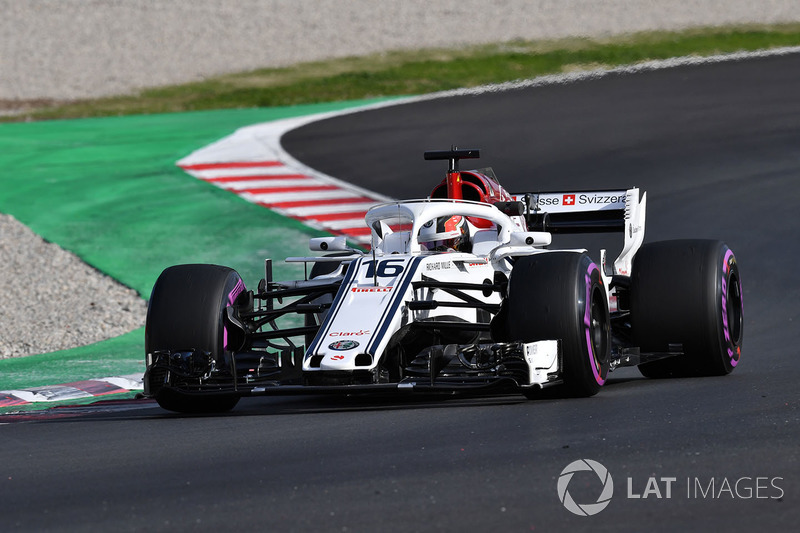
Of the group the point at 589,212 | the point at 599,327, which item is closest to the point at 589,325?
the point at 599,327

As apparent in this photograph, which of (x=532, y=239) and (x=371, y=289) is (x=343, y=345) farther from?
(x=532, y=239)

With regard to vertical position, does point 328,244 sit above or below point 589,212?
below

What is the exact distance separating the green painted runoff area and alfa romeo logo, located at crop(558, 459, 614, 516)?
6.01 metres

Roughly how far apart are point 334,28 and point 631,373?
25.3 metres

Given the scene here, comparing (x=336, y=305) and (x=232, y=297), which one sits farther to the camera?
(x=232, y=297)

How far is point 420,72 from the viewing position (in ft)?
93.7

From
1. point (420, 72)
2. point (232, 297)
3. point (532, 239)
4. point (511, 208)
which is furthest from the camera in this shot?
point (420, 72)

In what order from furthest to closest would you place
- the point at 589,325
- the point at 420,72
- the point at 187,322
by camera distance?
the point at 420,72 → the point at 187,322 → the point at 589,325

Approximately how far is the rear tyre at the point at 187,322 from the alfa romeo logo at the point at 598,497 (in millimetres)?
3332

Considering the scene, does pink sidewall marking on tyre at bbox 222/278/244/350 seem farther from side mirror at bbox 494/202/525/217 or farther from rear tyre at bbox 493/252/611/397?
side mirror at bbox 494/202/525/217

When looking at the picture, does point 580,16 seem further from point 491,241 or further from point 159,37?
point 491,241

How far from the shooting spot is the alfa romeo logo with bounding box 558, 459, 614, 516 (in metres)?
5.17

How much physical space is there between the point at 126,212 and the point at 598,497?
519 inches

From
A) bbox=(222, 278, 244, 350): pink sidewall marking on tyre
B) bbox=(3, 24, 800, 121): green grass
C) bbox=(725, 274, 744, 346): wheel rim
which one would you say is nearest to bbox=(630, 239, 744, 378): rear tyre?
bbox=(725, 274, 744, 346): wheel rim
